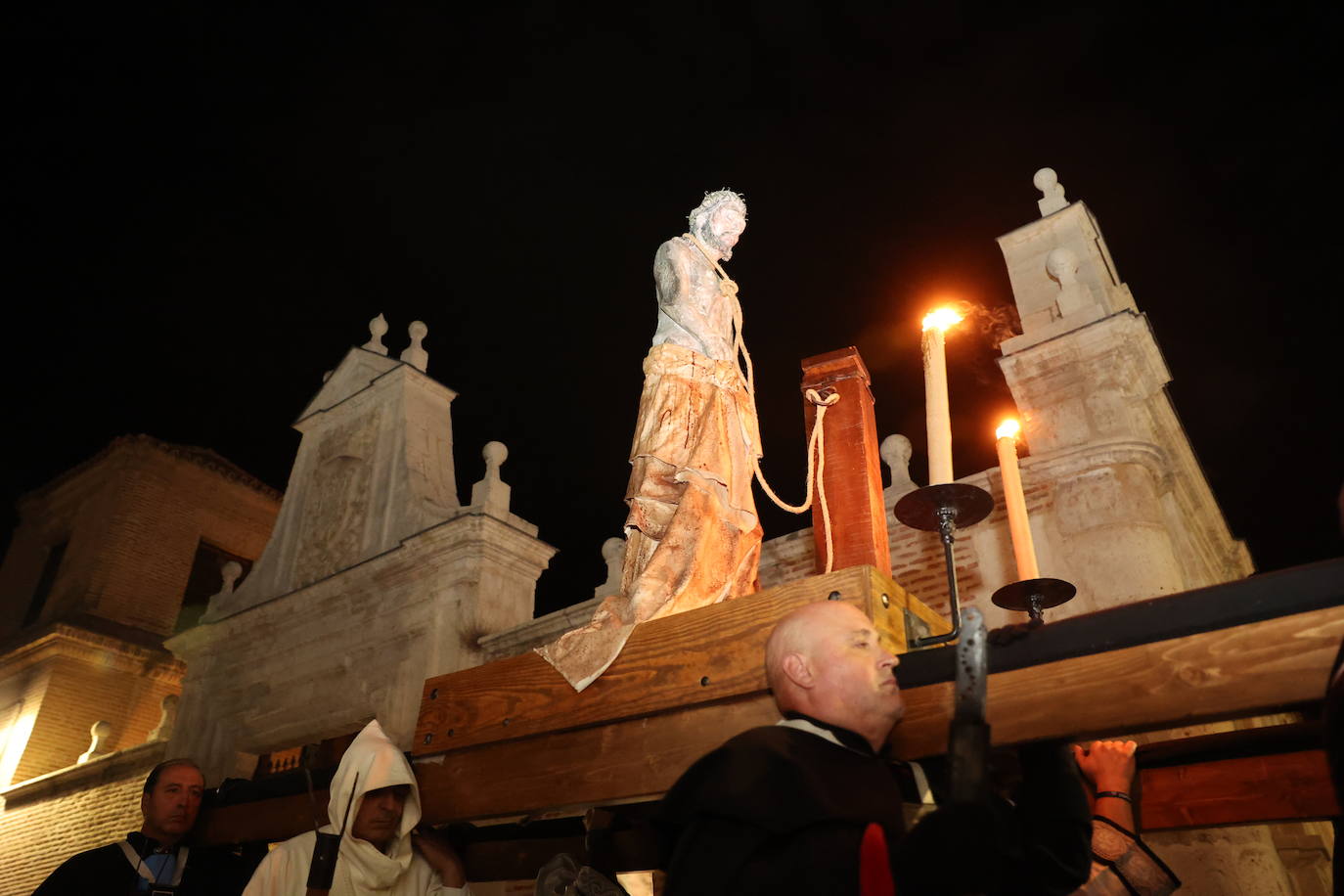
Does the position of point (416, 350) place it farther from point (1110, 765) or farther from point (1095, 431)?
point (1110, 765)

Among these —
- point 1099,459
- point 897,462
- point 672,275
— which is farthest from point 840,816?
point 897,462

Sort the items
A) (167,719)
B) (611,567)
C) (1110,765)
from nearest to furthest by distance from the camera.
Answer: (1110,765) → (611,567) → (167,719)

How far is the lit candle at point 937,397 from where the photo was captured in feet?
9.93

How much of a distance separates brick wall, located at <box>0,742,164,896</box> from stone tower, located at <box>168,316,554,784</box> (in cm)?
263

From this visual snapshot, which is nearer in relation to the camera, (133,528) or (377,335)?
(377,335)

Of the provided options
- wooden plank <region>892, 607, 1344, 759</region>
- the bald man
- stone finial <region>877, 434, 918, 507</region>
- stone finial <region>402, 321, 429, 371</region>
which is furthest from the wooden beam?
stone finial <region>402, 321, 429, 371</region>

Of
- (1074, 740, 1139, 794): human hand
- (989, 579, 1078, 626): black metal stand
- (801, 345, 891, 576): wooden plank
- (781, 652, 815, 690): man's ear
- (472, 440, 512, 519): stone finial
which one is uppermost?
(472, 440, 512, 519): stone finial

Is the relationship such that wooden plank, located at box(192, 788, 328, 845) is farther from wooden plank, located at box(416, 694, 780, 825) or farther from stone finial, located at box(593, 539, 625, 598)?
stone finial, located at box(593, 539, 625, 598)

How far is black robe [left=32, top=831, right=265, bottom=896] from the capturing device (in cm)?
406

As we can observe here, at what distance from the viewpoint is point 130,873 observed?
4117mm

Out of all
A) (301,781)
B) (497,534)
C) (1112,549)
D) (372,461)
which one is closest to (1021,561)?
(1112,549)

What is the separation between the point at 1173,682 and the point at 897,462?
5634 mm

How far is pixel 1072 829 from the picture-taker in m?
1.87

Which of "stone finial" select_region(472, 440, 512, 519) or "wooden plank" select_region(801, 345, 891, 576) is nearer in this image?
"wooden plank" select_region(801, 345, 891, 576)
